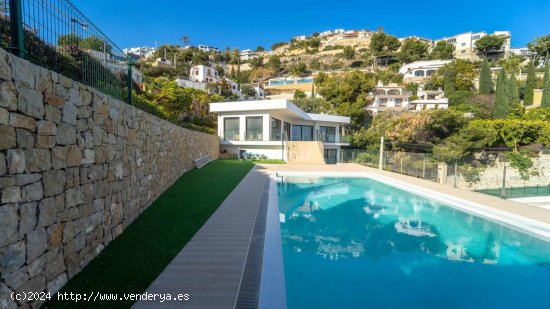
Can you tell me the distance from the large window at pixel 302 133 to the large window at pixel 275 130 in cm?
345

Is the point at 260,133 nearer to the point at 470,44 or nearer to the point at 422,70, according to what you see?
the point at 422,70

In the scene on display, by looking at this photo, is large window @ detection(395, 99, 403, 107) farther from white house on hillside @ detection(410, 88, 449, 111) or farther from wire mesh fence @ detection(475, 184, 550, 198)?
wire mesh fence @ detection(475, 184, 550, 198)

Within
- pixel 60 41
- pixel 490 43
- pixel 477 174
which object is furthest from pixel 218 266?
pixel 490 43

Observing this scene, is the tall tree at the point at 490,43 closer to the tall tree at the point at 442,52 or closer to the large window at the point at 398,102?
the tall tree at the point at 442,52

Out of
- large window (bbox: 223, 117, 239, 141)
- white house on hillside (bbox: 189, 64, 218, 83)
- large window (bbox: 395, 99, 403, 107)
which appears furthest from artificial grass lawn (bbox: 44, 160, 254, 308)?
white house on hillside (bbox: 189, 64, 218, 83)

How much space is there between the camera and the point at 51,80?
2.85 metres

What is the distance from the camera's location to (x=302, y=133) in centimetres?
Result: 2808

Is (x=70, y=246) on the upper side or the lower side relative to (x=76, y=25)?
lower

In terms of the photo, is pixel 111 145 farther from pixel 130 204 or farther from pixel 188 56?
pixel 188 56

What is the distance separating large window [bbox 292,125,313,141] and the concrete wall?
75.3 feet

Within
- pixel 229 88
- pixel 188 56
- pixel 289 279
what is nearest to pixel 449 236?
pixel 289 279

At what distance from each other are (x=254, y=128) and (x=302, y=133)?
6.70 metres

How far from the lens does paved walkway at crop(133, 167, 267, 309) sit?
2.93 m

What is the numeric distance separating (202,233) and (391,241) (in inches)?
173
